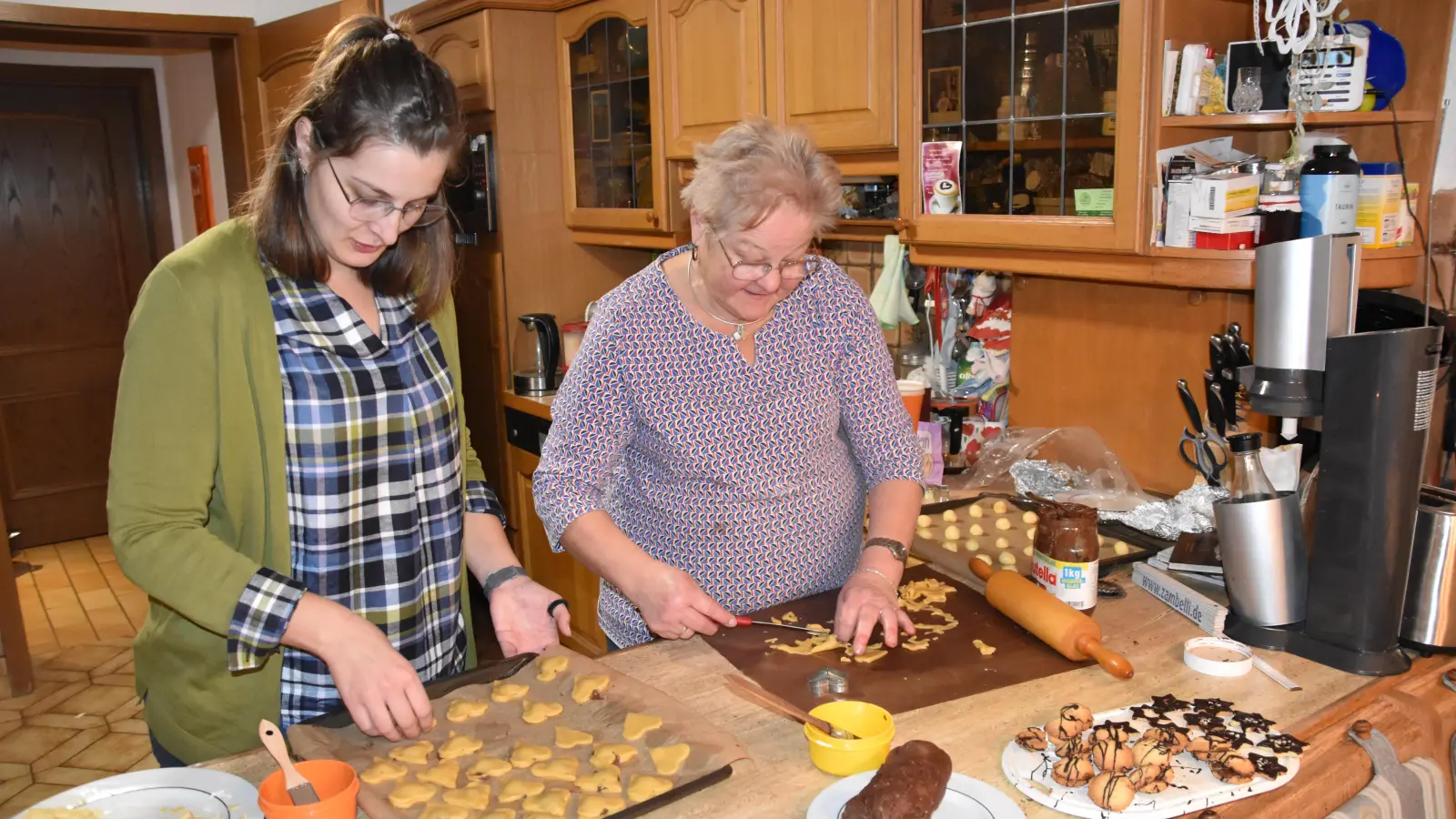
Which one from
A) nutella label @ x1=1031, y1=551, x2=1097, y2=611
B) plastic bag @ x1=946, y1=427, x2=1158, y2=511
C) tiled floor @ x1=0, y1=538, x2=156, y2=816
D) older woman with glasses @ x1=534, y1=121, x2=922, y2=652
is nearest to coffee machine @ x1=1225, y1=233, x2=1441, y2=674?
nutella label @ x1=1031, y1=551, x2=1097, y2=611

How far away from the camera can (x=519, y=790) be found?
42.8 inches

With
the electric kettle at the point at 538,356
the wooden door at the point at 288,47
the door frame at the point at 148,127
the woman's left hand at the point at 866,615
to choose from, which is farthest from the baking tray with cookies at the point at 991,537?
the door frame at the point at 148,127

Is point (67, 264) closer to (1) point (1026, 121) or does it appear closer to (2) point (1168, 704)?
(1) point (1026, 121)

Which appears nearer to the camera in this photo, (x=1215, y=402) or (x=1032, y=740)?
(x=1032, y=740)

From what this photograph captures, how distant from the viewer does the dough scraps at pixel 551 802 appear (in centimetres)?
104

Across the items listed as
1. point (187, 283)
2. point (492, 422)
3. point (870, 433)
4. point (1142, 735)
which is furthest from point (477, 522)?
point (492, 422)

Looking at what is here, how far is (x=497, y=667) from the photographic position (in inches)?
52.2

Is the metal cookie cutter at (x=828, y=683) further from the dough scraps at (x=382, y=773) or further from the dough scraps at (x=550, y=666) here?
the dough scraps at (x=382, y=773)

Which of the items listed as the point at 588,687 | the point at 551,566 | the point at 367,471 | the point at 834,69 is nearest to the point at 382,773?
the point at 588,687

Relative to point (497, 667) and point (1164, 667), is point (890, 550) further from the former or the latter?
point (497, 667)

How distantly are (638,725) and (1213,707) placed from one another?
25.4 inches

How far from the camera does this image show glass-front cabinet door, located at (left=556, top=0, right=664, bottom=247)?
2922mm

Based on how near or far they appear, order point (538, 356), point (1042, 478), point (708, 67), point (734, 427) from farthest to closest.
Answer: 1. point (538, 356)
2. point (708, 67)
3. point (1042, 478)
4. point (734, 427)

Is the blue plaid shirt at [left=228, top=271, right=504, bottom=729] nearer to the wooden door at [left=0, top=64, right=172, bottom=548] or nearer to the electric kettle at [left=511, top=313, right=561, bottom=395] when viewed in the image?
the electric kettle at [left=511, top=313, right=561, bottom=395]
